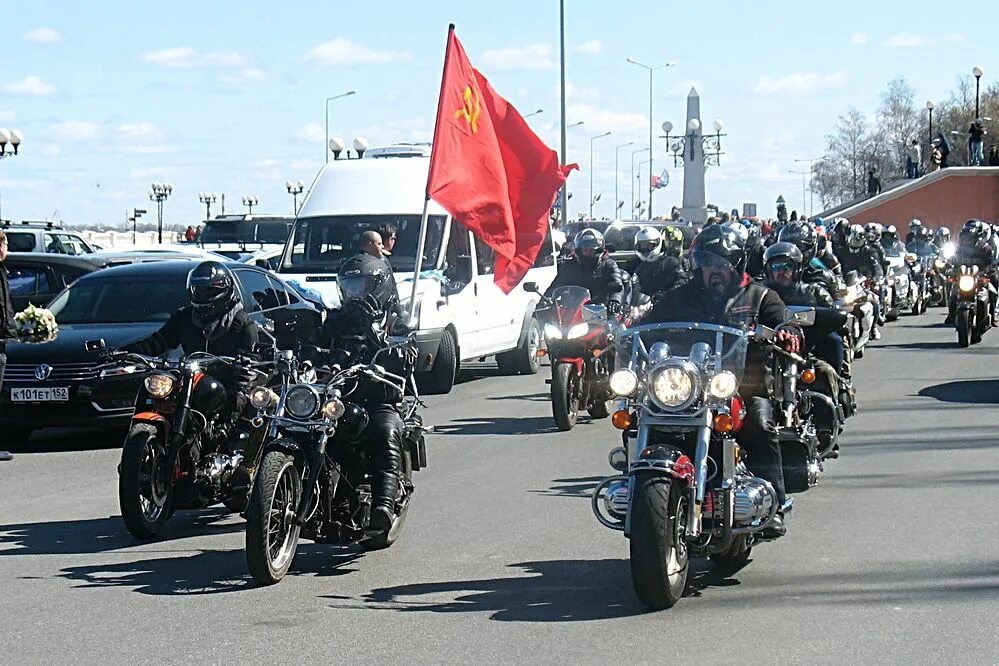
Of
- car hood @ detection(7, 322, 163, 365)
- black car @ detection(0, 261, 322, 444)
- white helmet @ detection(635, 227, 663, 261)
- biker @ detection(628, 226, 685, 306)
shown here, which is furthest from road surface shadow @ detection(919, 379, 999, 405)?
car hood @ detection(7, 322, 163, 365)

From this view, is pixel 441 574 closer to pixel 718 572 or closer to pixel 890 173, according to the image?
pixel 718 572

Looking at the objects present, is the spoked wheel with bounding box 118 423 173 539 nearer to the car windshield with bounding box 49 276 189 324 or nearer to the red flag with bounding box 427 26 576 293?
the red flag with bounding box 427 26 576 293

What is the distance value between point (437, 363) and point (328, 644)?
11174mm

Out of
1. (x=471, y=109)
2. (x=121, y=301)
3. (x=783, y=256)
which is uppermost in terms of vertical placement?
(x=471, y=109)

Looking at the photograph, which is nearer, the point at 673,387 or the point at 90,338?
the point at 673,387

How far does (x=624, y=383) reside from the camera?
7160mm

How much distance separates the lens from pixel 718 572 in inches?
314

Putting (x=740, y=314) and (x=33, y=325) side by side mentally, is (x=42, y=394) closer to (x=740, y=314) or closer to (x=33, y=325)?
(x=33, y=325)

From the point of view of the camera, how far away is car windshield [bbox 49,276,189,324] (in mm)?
14031

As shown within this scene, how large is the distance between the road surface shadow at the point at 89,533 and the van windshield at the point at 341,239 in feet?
27.8

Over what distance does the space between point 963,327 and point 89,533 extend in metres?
Answer: 16.8

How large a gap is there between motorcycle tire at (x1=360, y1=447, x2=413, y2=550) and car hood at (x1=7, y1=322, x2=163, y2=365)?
17.2ft

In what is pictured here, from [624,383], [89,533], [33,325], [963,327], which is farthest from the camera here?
[963,327]

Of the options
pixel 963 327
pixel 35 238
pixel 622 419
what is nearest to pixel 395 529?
pixel 622 419
